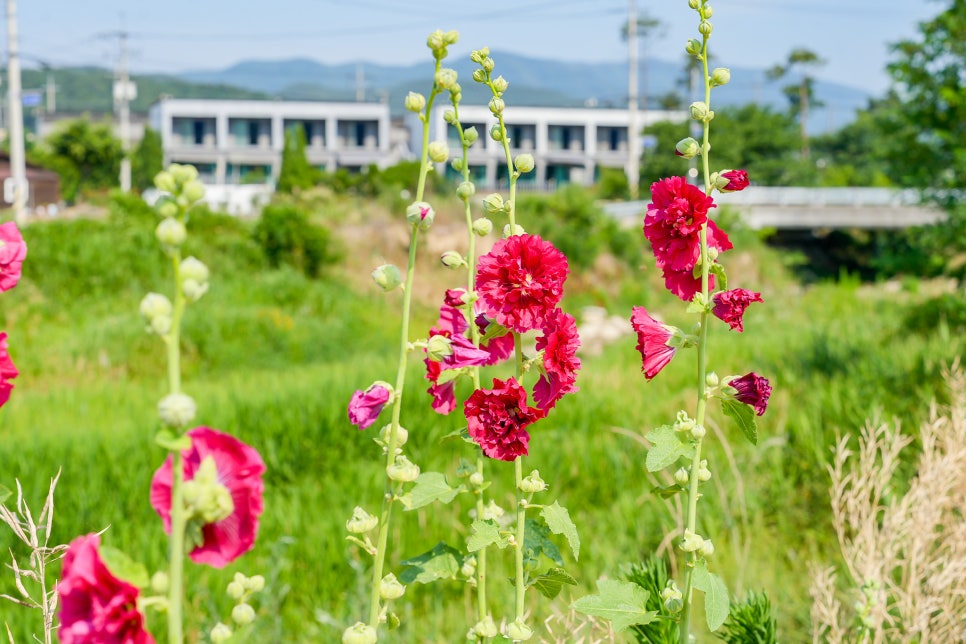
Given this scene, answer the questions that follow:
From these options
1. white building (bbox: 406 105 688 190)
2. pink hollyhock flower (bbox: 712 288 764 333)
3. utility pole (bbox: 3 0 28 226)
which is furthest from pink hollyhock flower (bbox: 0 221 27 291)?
white building (bbox: 406 105 688 190)

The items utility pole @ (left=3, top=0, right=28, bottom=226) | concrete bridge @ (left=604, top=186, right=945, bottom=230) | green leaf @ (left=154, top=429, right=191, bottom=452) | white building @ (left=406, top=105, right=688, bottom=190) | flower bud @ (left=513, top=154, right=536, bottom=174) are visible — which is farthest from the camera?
white building @ (left=406, top=105, right=688, bottom=190)

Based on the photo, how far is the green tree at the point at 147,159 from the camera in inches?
1665

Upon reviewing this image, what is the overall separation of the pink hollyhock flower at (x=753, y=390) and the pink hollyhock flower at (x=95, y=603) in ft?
2.58

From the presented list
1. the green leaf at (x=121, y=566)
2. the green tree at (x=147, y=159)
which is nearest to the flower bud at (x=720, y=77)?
the green leaf at (x=121, y=566)

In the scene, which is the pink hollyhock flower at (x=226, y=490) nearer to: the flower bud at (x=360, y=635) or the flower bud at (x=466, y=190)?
the flower bud at (x=360, y=635)

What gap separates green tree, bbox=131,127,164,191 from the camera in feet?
139

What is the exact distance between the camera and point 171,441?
602 mm

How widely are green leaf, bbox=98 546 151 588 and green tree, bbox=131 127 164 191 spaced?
44.1 metres

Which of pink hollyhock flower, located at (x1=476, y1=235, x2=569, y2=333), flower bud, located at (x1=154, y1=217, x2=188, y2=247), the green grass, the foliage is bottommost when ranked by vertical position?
the green grass

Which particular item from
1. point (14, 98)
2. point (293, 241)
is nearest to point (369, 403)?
point (293, 241)

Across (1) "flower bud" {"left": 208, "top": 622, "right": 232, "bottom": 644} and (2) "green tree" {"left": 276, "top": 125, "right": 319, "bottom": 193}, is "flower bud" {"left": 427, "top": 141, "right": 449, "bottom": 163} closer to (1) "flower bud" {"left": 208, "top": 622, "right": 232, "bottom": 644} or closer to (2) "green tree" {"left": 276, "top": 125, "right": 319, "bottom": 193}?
(1) "flower bud" {"left": 208, "top": 622, "right": 232, "bottom": 644}

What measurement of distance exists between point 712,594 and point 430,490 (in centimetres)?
36

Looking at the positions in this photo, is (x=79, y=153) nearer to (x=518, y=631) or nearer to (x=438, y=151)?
(x=438, y=151)

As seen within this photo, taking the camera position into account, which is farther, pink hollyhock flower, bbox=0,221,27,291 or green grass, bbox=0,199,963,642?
green grass, bbox=0,199,963,642
